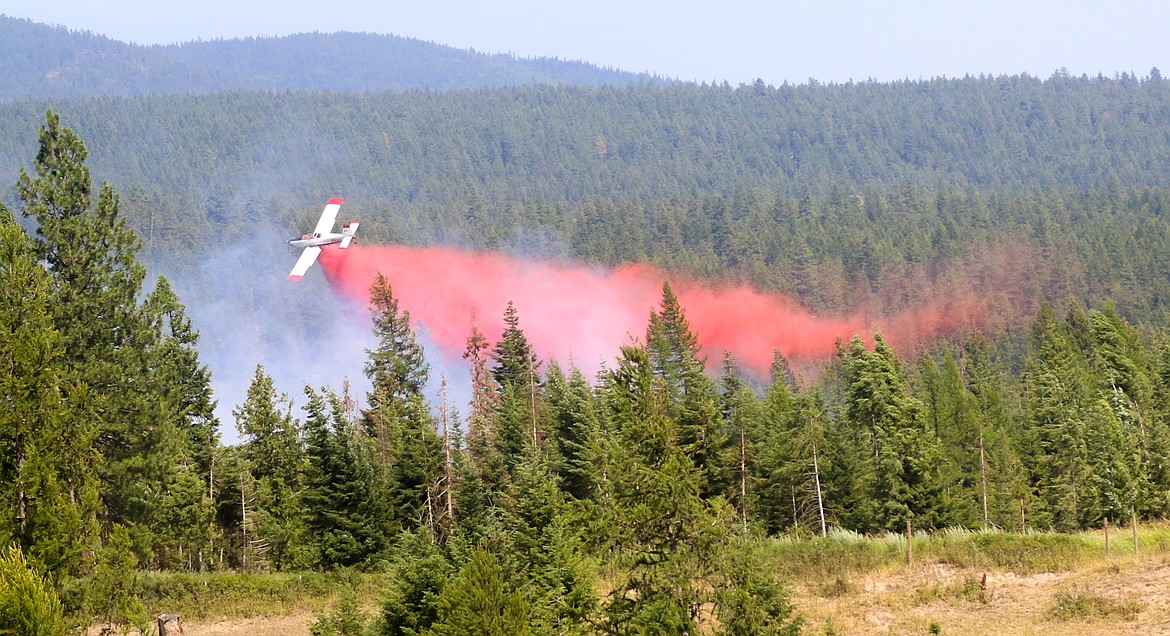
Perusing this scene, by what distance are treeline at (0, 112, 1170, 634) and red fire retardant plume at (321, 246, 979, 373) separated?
5318 centimetres

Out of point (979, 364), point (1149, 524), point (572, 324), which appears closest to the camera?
point (1149, 524)

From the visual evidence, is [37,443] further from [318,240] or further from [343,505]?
[318,240]

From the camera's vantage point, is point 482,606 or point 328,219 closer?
point 482,606

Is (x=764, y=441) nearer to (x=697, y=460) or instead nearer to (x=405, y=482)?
(x=697, y=460)

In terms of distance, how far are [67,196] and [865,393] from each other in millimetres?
32020

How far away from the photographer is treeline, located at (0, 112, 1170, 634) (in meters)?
30.8

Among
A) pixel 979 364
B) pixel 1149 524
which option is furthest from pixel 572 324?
pixel 1149 524

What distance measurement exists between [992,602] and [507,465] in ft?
75.4

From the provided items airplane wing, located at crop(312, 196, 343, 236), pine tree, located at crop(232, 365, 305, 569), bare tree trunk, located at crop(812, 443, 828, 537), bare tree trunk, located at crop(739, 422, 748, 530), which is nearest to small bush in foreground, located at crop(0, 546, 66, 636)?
pine tree, located at crop(232, 365, 305, 569)

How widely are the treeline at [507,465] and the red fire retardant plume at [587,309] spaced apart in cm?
5318

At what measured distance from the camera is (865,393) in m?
50.4

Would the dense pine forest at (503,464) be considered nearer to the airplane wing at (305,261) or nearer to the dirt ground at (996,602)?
the dirt ground at (996,602)

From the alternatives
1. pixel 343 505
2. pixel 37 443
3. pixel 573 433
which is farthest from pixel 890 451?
pixel 37 443

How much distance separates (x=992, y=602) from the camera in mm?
37125
